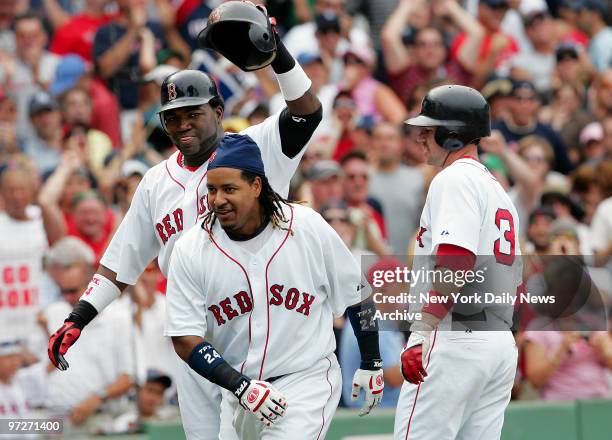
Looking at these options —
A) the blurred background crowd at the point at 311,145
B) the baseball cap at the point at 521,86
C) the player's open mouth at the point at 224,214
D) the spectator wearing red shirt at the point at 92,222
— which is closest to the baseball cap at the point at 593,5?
the blurred background crowd at the point at 311,145

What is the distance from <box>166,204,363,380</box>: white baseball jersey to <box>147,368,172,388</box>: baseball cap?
8.65ft

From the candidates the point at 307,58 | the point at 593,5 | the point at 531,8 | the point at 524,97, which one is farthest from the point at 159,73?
the point at 593,5

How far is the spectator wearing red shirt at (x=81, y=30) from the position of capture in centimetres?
1062

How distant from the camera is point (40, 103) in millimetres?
9836

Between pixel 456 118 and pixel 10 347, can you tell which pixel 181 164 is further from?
pixel 10 347

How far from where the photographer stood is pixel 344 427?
316 inches

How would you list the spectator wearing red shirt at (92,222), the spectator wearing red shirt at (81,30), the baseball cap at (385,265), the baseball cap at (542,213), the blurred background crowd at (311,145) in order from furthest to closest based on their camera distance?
the spectator wearing red shirt at (81,30) < the baseball cap at (542,213) < the spectator wearing red shirt at (92,222) < the baseball cap at (385,265) < the blurred background crowd at (311,145)

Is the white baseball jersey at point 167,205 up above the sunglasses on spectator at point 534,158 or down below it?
below

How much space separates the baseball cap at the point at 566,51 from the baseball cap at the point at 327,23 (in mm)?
2449

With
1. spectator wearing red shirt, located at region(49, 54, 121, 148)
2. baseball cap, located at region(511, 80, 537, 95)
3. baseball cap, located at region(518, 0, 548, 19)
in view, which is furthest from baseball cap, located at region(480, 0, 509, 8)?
spectator wearing red shirt, located at region(49, 54, 121, 148)

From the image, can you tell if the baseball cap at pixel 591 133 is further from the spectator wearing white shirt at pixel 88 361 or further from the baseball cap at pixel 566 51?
the spectator wearing white shirt at pixel 88 361

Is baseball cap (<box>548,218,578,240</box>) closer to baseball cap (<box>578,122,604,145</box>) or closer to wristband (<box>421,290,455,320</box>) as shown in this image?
baseball cap (<box>578,122,604,145</box>)

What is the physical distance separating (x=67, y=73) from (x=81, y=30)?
21.5 inches

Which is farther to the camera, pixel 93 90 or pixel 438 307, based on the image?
pixel 93 90
